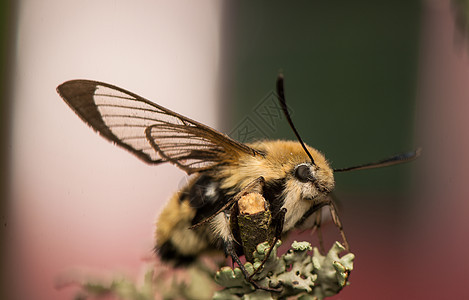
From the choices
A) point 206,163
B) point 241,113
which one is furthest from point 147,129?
point 241,113

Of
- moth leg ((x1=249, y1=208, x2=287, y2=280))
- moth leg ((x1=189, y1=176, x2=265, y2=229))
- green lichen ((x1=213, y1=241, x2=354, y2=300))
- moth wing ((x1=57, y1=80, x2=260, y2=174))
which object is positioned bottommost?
green lichen ((x1=213, y1=241, x2=354, y2=300))

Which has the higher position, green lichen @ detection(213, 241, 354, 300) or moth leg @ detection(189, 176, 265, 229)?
moth leg @ detection(189, 176, 265, 229)

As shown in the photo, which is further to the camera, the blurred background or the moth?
the blurred background

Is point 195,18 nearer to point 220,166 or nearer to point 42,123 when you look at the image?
point 42,123

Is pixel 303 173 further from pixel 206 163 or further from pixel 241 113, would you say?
pixel 241 113

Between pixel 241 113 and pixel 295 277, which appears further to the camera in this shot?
pixel 241 113
